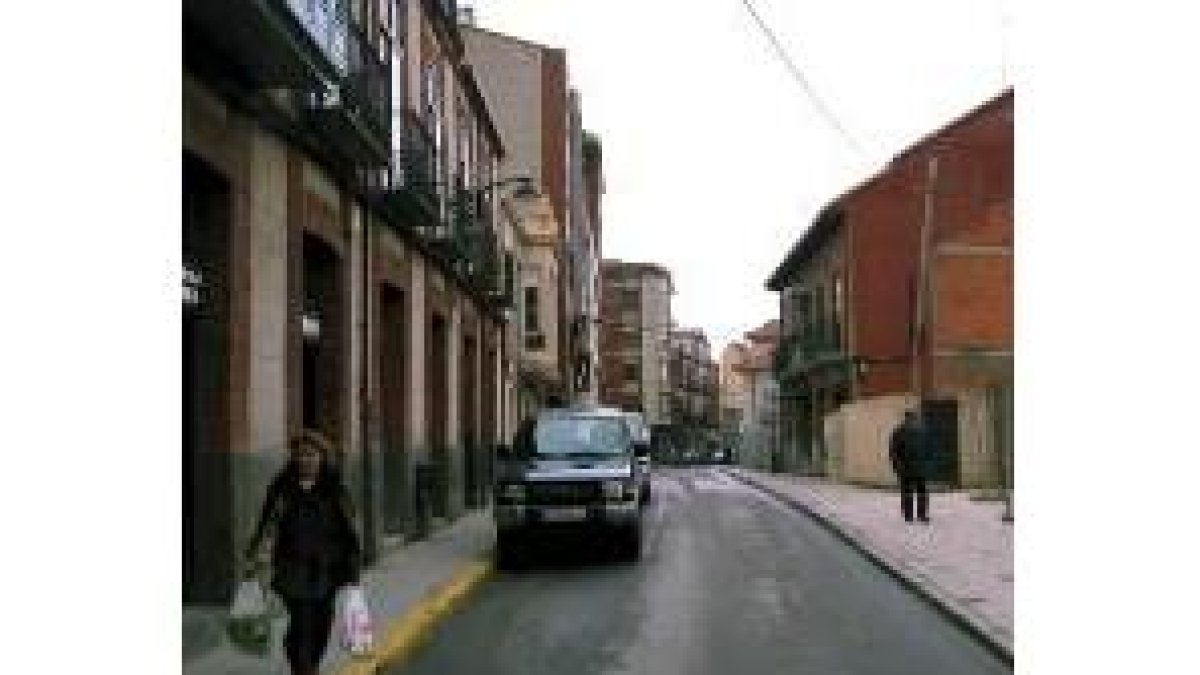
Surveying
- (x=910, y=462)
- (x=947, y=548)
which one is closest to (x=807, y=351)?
(x=910, y=462)

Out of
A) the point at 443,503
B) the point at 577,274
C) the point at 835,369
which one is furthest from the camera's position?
the point at 577,274

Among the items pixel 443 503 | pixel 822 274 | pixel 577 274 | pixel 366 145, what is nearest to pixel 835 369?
pixel 822 274

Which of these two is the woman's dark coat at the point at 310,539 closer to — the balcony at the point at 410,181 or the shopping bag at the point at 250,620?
the shopping bag at the point at 250,620

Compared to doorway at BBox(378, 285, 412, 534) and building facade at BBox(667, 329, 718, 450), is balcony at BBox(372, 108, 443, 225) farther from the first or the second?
building facade at BBox(667, 329, 718, 450)

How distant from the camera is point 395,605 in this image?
17594 mm

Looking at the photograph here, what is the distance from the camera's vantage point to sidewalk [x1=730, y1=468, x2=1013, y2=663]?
1652cm

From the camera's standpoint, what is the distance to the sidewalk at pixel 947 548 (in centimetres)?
1652

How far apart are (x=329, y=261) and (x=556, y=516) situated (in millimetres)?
3860

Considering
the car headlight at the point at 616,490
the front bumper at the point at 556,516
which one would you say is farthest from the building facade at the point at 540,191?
the front bumper at the point at 556,516

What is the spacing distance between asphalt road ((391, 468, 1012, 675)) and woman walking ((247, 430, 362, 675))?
2.45m
